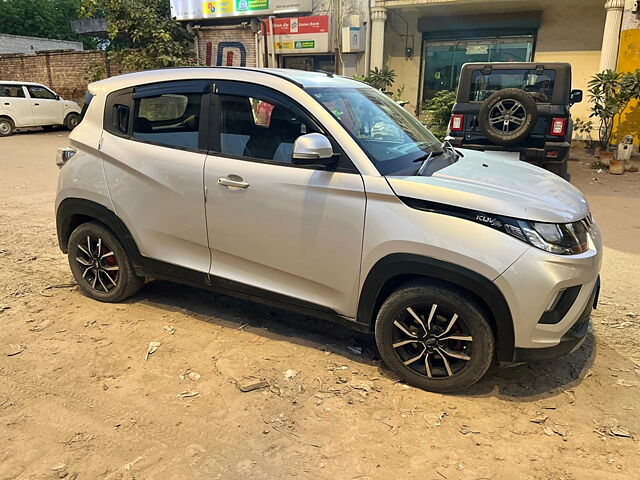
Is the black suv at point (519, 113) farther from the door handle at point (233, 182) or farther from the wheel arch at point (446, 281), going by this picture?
the door handle at point (233, 182)

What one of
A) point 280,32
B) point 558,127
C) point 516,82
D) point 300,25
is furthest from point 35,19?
point 558,127

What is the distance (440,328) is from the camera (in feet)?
9.85

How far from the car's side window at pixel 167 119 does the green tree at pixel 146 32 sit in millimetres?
14846

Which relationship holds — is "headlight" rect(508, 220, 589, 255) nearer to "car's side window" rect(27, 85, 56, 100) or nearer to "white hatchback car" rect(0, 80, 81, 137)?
"white hatchback car" rect(0, 80, 81, 137)

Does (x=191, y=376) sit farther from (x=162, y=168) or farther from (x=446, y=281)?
(x=446, y=281)

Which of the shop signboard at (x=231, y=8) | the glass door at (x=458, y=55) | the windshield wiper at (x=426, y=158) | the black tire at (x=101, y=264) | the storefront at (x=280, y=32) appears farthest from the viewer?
the shop signboard at (x=231, y=8)

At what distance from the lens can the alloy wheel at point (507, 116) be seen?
7699 mm

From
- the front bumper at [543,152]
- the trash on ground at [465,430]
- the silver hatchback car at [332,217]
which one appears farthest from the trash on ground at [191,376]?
the front bumper at [543,152]

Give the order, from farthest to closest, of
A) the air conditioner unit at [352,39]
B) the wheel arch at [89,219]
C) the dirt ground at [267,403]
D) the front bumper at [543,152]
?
the air conditioner unit at [352,39] < the front bumper at [543,152] < the wheel arch at [89,219] < the dirt ground at [267,403]

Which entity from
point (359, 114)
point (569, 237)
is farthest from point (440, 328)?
point (359, 114)

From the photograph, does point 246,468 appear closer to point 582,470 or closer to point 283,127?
point 582,470

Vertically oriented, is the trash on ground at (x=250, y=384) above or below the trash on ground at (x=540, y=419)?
above

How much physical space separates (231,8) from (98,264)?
48.8 ft

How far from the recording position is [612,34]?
12141 millimetres
